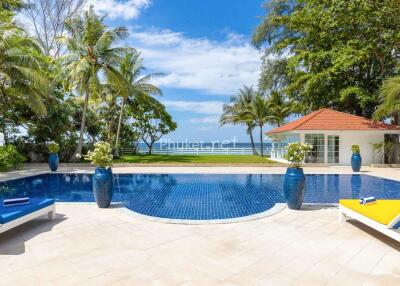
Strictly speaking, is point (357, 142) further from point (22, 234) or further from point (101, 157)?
point (22, 234)

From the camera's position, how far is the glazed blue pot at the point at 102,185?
24.2 ft

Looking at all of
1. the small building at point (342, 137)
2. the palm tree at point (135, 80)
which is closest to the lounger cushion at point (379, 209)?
the small building at point (342, 137)

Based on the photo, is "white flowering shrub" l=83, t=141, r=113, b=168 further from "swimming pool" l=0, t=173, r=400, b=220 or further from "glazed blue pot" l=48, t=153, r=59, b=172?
"glazed blue pot" l=48, t=153, r=59, b=172

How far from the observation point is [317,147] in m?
19.9

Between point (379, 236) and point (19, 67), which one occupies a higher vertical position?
point (19, 67)

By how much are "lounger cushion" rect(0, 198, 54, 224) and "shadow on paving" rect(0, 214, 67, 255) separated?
13.7 inches

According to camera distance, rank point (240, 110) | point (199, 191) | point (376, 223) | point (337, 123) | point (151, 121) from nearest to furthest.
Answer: point (376, 223) < point (199, 191) < point (337, 123) < point (151, 121) < point (240, 110)

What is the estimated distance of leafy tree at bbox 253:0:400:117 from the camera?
1864 centimetres

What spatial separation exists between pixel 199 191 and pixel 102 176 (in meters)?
4.23

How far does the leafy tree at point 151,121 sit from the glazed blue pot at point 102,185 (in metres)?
21.4

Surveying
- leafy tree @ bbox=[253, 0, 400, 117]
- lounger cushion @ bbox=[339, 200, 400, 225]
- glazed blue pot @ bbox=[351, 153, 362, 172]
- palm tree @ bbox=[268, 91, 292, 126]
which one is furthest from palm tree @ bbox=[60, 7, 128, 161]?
lounger cushion @ bbox=[339, 200, 400, 225]

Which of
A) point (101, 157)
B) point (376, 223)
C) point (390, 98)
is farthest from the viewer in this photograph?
point (390, 98)

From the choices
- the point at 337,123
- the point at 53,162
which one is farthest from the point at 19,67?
the point at 337,123

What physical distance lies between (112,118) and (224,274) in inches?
1004
